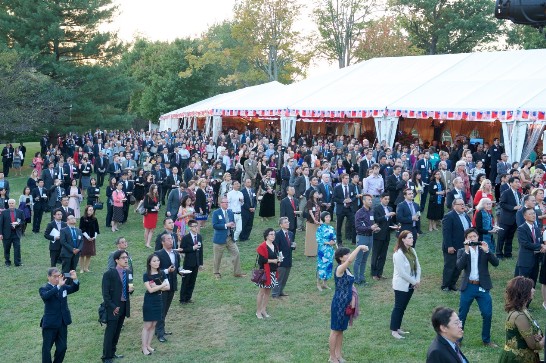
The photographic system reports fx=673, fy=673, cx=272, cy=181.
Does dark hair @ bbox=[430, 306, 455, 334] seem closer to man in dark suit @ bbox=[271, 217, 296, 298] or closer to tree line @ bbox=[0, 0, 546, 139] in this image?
man in dark suit @ bbox=[271, 217, 296, 298]

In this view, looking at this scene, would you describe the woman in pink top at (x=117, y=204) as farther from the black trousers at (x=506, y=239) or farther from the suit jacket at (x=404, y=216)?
the black trousers at (x=506, y=239)

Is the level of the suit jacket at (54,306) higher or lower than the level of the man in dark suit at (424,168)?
Result: lower

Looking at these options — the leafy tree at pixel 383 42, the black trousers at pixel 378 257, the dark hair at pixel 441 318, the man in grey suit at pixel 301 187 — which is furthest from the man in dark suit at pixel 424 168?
the leafy tree at pixel 383 42

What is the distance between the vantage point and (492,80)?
23.2 meters

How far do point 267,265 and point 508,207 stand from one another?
16.9ft

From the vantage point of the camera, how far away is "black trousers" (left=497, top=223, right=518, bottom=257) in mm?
12914

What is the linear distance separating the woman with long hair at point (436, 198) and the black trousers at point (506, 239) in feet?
7.17

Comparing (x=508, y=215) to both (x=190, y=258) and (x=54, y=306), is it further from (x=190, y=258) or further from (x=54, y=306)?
(x=54, y=306)

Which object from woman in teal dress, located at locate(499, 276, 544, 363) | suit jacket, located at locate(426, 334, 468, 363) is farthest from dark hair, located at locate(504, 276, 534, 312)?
suit jacket, located at locate(426, 334, 468, 363)

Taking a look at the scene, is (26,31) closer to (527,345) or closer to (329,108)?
(329,108)

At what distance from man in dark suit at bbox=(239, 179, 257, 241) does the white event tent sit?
346 inches

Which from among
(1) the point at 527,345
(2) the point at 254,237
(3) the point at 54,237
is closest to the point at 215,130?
(2) the point at 254,237

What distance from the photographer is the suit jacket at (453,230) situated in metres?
10.7


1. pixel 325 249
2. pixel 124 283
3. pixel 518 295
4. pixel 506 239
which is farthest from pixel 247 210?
pixel 518 295
